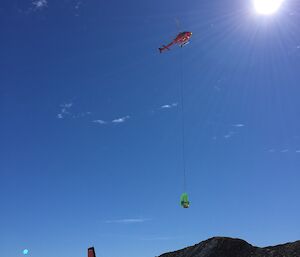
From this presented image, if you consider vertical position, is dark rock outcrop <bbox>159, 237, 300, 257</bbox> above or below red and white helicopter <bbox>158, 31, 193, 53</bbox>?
below

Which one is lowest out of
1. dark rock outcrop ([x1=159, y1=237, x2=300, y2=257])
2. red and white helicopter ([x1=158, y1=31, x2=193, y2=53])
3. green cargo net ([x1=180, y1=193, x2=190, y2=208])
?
dark rock outcrop ([x1=159, y1=237, x2=300, y2=257])

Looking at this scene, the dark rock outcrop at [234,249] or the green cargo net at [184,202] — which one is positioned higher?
the green cargo net at [184,202]

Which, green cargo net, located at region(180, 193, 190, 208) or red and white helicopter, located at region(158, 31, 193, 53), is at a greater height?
red and white helicopter, located at region(158, 31, 193, 53)

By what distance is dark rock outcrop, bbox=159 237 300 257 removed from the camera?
33.7 metres

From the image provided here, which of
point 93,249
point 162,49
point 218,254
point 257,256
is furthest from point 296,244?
point 162,49

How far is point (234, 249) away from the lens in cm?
3609

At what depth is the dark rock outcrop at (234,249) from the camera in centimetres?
3372

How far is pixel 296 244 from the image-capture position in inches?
1328

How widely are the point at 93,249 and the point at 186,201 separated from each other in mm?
8537

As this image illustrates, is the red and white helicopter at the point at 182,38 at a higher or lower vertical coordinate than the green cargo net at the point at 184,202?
higher

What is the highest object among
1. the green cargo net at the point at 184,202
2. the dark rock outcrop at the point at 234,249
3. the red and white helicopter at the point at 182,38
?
the red and white helicopter at the point at 182,38

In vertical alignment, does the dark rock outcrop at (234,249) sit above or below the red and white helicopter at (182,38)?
below

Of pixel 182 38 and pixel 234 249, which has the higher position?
pixel 182 38

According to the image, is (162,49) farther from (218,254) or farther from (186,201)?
(218,254)
